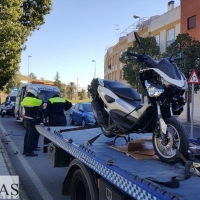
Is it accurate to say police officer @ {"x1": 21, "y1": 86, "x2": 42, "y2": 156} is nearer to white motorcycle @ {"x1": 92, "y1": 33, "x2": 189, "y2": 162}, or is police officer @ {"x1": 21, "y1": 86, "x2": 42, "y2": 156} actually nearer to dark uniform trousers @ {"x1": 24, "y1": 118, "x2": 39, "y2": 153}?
dark uniform trousers @ {"x1": 24, "y1": 118, "x2": 39, "y2": 153}

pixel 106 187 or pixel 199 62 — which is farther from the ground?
pixel 199 62

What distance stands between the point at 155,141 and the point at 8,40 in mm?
9631

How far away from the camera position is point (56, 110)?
8680mm

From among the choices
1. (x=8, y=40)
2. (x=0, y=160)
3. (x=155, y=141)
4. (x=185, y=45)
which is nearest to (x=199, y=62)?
(x=185, y=45)

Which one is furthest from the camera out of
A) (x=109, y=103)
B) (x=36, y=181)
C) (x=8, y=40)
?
(x=8, y=40)

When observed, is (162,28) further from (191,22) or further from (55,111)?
(55,111)

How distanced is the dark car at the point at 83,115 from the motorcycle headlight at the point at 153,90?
1140cm

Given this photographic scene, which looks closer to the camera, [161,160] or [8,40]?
[161,160]

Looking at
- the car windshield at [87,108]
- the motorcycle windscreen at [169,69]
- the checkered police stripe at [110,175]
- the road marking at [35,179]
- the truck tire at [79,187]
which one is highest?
the motorcycle windscreen at [169,69]

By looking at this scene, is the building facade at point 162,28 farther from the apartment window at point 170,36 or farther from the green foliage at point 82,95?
the green foliage at point 82,95

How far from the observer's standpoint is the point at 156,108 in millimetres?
3844

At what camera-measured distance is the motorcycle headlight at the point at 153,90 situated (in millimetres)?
3674

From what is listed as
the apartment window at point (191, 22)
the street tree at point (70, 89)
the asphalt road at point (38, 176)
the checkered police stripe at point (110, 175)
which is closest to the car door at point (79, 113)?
the asphalt road at point (38, 176)

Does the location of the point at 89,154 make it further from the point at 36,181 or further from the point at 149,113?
the point at 36,181
